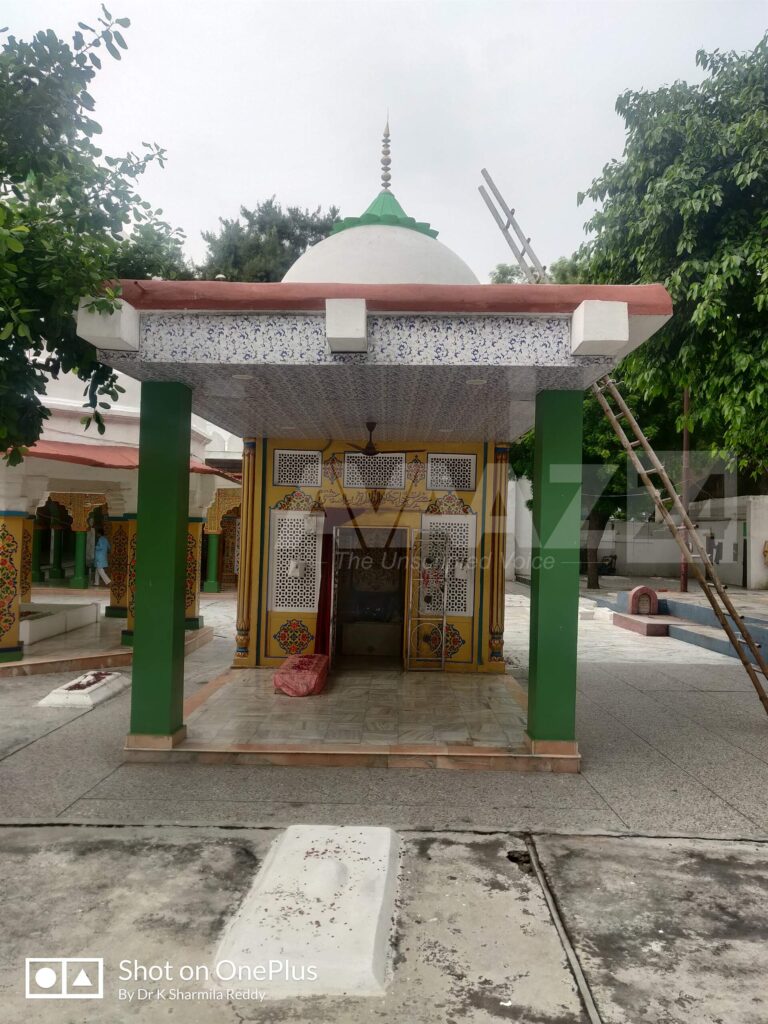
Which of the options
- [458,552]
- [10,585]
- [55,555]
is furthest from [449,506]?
[55,555]

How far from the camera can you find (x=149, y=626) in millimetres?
5359

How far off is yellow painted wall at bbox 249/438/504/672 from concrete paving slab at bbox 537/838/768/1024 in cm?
476

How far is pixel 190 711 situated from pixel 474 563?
12.4ft

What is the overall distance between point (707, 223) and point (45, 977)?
8609 millimetres

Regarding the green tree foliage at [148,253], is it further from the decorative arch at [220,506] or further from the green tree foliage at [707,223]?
the decorative arch at [220,506]


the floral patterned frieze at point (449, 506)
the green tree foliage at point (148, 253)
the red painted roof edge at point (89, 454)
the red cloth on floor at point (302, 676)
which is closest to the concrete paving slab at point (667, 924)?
the red cloth on floor at point (302, 676)

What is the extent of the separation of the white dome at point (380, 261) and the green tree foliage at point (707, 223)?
7.39ft

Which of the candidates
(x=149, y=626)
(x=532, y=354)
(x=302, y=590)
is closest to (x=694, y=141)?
(x=532, y=354)

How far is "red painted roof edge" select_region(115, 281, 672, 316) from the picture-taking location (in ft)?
15.5

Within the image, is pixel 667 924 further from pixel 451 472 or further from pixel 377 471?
pixel 377 471

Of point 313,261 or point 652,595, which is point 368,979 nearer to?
point 313,261

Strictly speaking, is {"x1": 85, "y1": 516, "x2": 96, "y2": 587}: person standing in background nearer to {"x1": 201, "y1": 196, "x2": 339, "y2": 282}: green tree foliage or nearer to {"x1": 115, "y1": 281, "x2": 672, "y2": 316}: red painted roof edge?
{"x1": 201, "y1": 196, "x2": 339, "y2": 282}: green tree foliage

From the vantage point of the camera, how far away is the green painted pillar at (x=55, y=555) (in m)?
20.0

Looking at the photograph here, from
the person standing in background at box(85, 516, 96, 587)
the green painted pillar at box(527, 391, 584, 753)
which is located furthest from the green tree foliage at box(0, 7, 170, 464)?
the person standing in background at box(85, 516, 96, 587)
